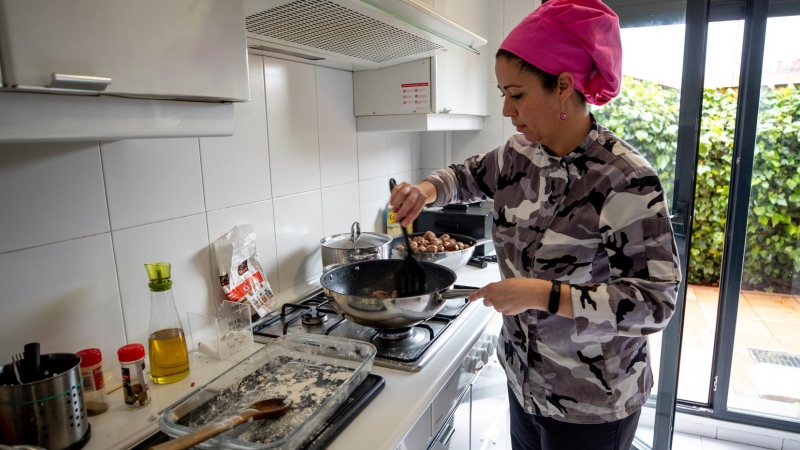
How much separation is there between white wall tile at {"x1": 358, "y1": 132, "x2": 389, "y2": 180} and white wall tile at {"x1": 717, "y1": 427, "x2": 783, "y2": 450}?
2.03 metres

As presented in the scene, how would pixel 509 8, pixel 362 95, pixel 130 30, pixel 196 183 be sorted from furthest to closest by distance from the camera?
pixel 509 8
pixel 362 95
pixel 196 183
pixel 130 30

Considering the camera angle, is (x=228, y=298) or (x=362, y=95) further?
(x=362, y=95)

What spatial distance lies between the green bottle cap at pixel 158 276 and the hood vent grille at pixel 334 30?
1.83 ft

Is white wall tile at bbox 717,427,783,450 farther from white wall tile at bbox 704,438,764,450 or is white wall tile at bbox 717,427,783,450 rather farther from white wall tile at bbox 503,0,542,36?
white wall tile at bbox 503,0,542,36

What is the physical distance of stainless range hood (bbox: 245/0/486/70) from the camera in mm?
1004

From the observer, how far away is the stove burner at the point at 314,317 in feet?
4.17

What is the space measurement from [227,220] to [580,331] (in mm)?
920

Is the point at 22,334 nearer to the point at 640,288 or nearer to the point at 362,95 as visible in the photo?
the point at 640,288

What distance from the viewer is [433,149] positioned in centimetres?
240

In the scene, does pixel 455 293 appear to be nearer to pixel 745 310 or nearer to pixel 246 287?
pixel 246 287

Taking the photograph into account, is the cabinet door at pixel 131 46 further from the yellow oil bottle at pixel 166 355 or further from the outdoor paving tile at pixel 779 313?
the outdoor paving tile at pixel 779 313

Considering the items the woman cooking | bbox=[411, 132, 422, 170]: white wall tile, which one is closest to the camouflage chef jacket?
the woman cooking

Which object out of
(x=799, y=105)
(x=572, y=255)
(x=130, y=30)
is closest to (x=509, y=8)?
(x=799, y=105)

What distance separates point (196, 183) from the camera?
1.19m
